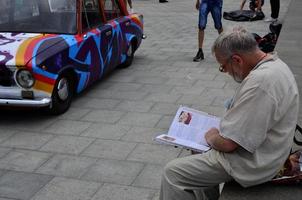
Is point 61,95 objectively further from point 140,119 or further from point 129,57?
point 129,57

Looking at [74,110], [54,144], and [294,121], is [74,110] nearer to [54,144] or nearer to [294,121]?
[54,144]

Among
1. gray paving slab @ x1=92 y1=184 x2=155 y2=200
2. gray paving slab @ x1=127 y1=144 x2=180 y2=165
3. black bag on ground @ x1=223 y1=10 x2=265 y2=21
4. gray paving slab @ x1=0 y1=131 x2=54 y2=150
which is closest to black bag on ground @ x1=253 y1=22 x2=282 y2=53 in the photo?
gray paving slab @ x1=127 y1=144 x2=180 y2=165

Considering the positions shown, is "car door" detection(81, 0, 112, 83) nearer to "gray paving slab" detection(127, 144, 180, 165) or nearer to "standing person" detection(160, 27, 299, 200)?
"gray paving slab" detection(127, 144, 180, 165)

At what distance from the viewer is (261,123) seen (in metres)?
2.59

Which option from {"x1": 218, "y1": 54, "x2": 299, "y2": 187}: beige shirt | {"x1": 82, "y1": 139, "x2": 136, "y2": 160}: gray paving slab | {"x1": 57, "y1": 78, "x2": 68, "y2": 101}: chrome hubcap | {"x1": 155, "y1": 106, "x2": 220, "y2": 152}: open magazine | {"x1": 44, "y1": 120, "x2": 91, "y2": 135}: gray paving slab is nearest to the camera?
{"x1": 218, "y1": 54, "x2": 299, "y2": 187}: beige shirt

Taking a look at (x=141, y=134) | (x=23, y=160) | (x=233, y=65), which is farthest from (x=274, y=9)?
(x=233, y=65)

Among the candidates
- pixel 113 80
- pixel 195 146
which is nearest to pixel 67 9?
pixel 113 80

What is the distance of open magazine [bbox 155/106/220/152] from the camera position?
3.00 meters

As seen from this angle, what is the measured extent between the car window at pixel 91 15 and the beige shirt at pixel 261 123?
4.13 meters

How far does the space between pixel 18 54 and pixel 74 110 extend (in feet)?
3.57

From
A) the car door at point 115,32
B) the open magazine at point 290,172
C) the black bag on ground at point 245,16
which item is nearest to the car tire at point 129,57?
the car door at point 115,32

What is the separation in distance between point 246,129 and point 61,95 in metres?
3.56

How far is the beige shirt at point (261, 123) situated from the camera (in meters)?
2.57

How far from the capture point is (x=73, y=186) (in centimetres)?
410
